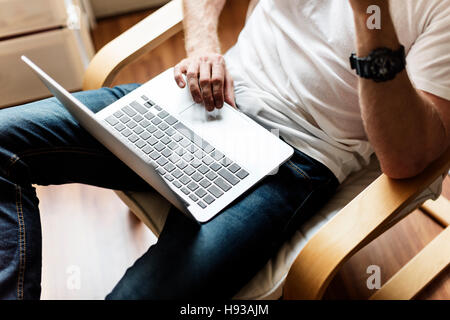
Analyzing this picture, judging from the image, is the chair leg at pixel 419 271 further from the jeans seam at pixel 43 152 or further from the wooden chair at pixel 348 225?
the jeans seam at pixel 43 152

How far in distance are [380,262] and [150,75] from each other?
1139mm

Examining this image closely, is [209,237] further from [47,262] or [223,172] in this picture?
[47,262]

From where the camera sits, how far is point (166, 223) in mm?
960

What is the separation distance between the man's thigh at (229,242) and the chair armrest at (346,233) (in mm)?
105

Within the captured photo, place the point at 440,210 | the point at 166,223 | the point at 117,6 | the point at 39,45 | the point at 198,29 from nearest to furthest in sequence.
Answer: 1. the point at 166,223
2. the point at 198,29
3. the point at 440,210
4. the point at 39,45
5. the point at 117,6

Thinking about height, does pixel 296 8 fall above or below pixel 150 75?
above

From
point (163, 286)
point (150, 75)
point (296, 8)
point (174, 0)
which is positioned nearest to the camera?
point (163, 286)

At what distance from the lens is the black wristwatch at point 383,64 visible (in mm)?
808

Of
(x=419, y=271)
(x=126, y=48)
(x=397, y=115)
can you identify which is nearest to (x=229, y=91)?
(x=126, y=48)

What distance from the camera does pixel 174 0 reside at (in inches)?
48.9

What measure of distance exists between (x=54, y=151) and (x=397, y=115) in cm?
71

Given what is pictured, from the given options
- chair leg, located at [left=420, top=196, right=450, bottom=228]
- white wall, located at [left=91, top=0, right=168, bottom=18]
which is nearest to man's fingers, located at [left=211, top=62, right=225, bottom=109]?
chair leg, located at [left=420, top=196, right=450, bottom=228]

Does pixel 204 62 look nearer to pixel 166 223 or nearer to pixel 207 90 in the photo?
pixel 207 90
